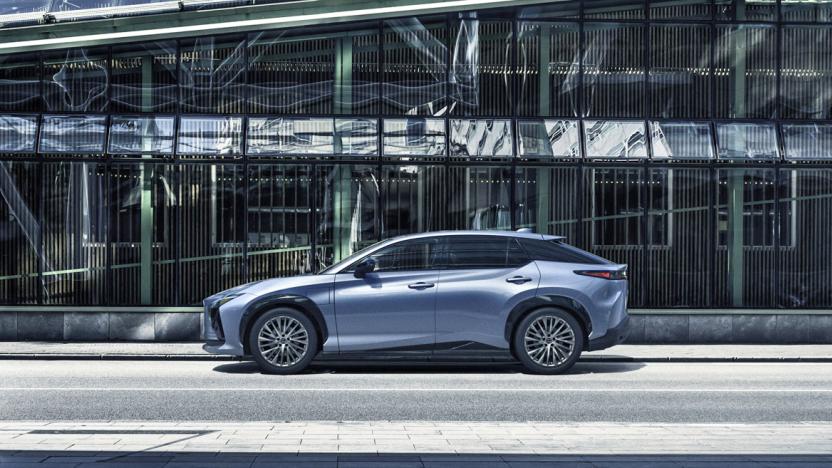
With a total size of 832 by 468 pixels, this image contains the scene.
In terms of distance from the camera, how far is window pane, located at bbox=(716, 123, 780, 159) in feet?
62.0

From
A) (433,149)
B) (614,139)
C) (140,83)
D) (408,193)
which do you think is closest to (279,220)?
(408,193)

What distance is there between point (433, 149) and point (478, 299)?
222 inches

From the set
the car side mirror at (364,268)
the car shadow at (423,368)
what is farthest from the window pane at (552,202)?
the car side mirror at (364,268)

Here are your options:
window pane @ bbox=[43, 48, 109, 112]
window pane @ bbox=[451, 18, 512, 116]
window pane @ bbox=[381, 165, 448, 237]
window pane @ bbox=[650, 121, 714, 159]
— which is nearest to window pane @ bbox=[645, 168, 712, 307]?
window pane @ bbox=[650, 121, 714, 159]

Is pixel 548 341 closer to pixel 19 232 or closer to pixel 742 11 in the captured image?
pixel 742 11

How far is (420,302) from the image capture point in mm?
13266

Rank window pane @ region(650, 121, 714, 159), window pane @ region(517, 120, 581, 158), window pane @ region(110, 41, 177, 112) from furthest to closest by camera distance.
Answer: window pane @ region(650, 121, 714, 159), window pane @ region(517, 120, 581, 158), window pane @ region(110, 41, 177, 112)

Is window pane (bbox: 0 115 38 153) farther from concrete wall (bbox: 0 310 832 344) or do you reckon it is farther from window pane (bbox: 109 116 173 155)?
concrete wall (bbox: 0 310 832 344)

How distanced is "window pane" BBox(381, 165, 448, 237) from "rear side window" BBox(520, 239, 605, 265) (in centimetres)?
500

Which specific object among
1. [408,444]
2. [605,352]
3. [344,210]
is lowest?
[605,352]

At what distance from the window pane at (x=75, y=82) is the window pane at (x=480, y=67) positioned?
18.1 feet

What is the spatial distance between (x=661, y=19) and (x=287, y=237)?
690 cm

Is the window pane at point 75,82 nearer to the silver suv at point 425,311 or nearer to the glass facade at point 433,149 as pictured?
the glass facade at point 433,149

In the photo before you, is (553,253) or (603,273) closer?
(603,273)
